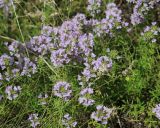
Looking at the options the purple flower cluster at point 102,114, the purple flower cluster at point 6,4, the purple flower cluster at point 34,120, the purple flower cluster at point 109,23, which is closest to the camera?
the purple flower cluster at point 102,114

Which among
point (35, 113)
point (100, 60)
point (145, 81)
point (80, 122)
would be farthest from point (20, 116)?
point (145, 81)

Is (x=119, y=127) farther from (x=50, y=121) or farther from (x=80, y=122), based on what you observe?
(x=50, y=121)

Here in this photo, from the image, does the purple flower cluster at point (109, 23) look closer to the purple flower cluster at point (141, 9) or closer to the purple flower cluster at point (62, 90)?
the purple flower cluster at point (141, 9)

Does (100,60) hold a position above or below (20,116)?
above

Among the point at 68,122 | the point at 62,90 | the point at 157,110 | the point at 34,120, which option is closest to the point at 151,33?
the point at 157,110

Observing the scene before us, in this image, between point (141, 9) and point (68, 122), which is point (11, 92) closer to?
point (68, 122)

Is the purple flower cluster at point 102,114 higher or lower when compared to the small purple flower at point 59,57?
lower

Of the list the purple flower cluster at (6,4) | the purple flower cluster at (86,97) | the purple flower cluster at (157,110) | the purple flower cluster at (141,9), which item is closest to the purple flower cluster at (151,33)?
Answer: the purple flower cluster at (141,9)
